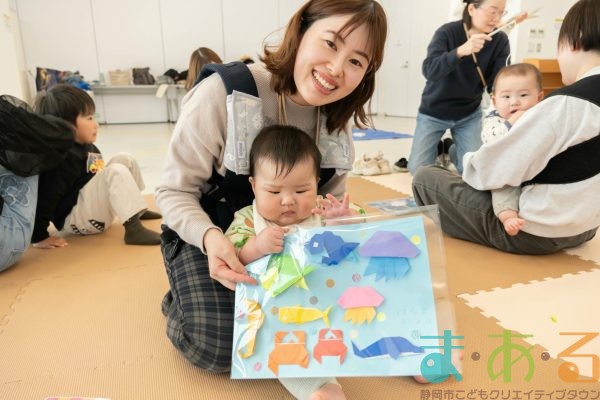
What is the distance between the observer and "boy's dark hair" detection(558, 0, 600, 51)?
1.38 meters

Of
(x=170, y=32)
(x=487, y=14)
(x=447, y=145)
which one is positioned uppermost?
(x=170, y=32)

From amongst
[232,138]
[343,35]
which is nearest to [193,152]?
[232,138]

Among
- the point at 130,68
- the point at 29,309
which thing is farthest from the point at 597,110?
the point at 130,68

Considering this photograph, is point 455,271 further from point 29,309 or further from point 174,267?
point 29,309

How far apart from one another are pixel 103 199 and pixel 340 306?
1.51 meters

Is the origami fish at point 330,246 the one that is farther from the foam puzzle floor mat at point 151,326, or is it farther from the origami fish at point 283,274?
the foam puzzle floor mat at point 151,326

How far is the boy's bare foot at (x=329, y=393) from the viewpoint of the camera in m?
0.86

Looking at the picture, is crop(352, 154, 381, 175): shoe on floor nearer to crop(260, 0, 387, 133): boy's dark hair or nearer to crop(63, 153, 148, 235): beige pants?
crop(63, 153, 148, 235): beige pants

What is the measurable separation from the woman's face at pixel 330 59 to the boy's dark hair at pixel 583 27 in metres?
0.88

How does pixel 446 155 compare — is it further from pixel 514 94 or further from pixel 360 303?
pixel 360 303

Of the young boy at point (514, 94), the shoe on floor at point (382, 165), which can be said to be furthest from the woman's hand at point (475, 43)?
the shoe on floor at point (382, 165)

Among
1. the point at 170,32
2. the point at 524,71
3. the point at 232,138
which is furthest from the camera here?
the point at 170,32

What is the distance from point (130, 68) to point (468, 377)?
7401 millimetres

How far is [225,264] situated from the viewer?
95 centimetres
